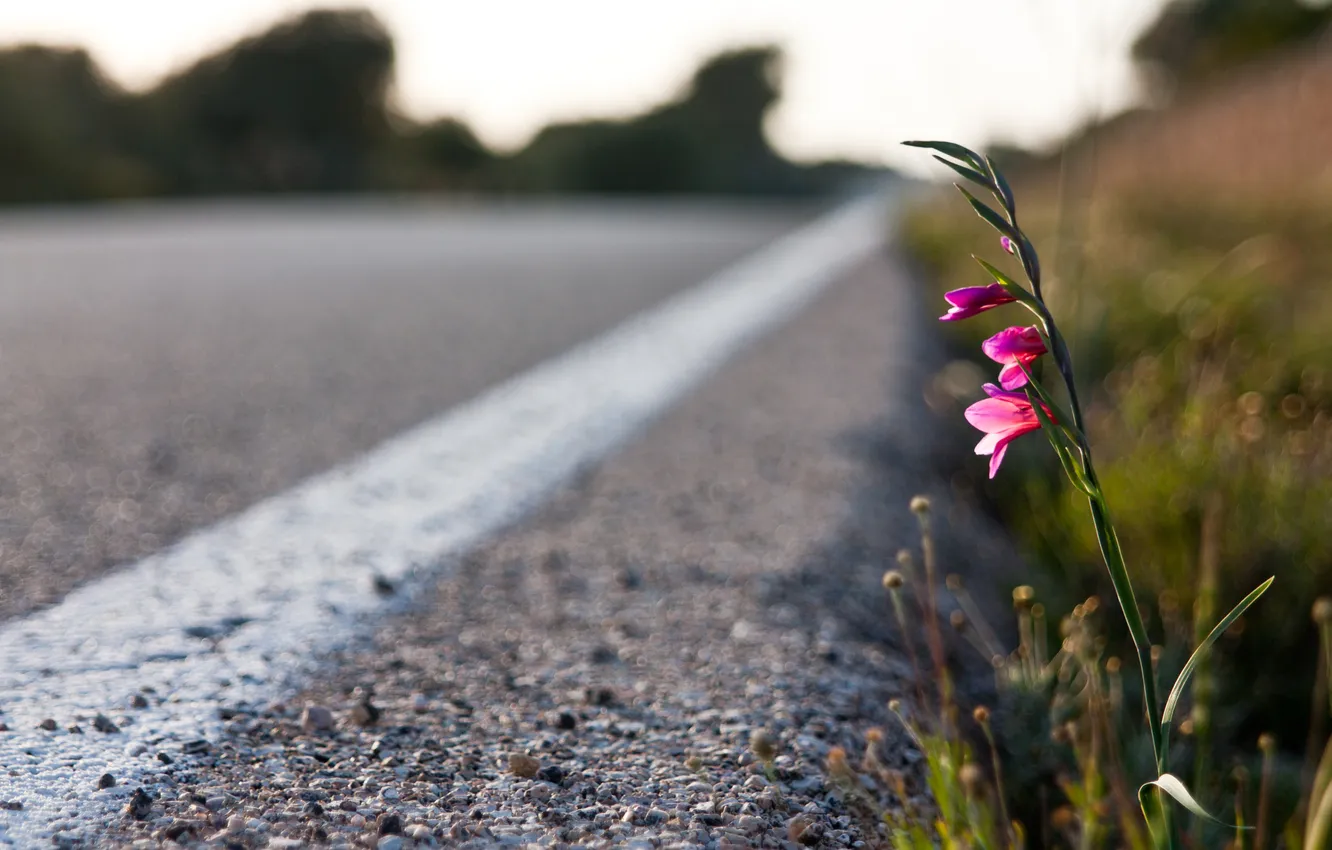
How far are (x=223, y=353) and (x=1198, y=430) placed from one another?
307 centimetres

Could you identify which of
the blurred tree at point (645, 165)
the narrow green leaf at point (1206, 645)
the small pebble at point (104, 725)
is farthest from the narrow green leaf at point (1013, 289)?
the blurred tree at point (645, 165)

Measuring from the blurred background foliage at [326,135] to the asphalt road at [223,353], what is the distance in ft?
64.3

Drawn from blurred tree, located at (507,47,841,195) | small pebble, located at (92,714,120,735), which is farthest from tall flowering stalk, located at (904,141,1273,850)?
blurred tree, located at (507,47,841,195)

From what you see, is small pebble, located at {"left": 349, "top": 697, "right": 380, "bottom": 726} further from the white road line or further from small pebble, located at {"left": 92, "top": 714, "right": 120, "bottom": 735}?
small pebble, located at {"left": 92, "top": 714, "right": 120, "bottom": 735}

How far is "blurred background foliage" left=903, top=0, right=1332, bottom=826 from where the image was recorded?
214 centimetres

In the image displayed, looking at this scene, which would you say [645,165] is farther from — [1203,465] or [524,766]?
[524,766]

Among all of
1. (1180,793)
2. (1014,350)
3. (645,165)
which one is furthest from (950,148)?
(645,165)

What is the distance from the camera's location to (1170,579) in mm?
2213

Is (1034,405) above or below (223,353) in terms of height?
above

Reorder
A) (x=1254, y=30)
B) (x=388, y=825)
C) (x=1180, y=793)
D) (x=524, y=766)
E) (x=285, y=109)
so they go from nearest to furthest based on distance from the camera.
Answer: (x=1180, y=793) → (x=388, y=825) → (x=524, y=766) → (x=1254, y=30) → (x=285, y=109)

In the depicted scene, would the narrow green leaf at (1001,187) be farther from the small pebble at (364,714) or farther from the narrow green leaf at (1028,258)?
the small pebble at (364,714)

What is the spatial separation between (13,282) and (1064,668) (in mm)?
5705

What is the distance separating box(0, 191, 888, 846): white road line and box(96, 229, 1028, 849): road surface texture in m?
0.07

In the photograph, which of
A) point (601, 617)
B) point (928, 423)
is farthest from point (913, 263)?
point (601, 617)
